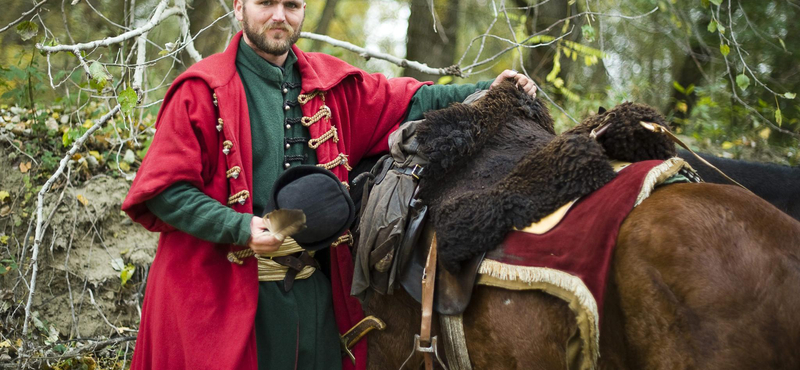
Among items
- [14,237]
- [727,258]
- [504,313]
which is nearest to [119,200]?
[14,237]

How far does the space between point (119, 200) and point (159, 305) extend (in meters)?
2.19

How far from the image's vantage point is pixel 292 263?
2.48m

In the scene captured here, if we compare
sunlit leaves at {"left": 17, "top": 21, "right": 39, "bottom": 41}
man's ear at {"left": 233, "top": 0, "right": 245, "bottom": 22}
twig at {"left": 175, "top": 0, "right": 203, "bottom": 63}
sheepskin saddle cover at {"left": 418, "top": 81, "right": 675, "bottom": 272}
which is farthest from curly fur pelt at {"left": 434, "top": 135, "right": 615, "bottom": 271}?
sunlit leaves at {"left": 17, "top": 21, "right": 39, "bottom": 41}

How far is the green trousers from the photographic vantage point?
2.45 m

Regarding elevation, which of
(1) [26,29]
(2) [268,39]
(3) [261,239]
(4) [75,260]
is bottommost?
(4) [75,260]

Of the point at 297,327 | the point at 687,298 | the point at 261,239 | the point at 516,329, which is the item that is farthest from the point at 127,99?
the point at 687,298

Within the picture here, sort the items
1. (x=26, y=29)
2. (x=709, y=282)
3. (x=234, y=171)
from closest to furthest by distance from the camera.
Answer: (x=709, y=282)
(x=234, y=171)
(x=26, y=29)

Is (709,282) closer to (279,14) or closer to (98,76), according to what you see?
(279,14)

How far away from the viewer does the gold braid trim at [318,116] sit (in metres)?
2.55

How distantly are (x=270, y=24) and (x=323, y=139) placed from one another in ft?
1.60

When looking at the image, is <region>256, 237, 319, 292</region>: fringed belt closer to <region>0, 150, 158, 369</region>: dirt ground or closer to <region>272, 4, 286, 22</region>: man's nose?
<region>272, 4, 286, 22</region>: man's nose

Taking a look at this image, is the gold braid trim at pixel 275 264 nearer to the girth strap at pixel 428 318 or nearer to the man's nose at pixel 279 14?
the girth strap at pixel 428 318

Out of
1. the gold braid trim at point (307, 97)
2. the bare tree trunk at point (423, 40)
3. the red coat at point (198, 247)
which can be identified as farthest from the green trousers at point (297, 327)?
the bare tree trunk at point (423, 40)

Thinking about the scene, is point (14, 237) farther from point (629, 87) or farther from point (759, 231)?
point (629, 87)
